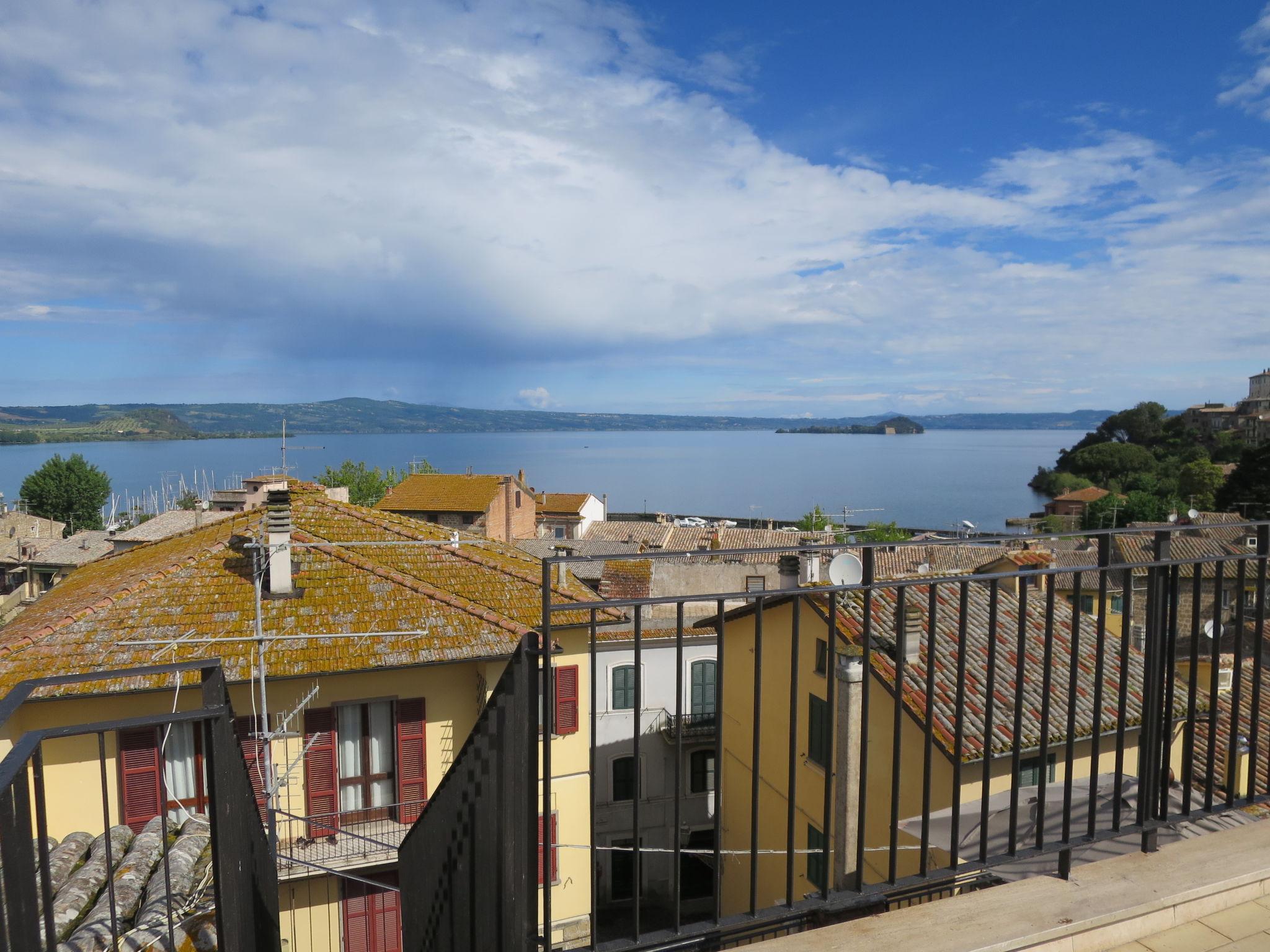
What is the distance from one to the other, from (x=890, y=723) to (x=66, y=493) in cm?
7459

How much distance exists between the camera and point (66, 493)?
64625 millimetres

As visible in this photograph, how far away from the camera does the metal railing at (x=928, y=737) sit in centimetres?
221

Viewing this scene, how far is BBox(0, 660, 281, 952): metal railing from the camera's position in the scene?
1.49m

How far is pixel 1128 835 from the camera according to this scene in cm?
287

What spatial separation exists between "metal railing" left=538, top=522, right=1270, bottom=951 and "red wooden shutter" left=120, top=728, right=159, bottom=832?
483 cm

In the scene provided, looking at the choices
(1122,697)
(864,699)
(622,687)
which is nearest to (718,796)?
(864,699)

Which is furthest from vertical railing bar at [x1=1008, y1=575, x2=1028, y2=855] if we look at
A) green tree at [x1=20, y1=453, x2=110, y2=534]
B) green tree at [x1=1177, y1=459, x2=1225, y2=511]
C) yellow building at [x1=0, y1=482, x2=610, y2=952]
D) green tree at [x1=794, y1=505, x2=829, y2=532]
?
green tree at [x1=20, y1=453, x2=110, y2=534]

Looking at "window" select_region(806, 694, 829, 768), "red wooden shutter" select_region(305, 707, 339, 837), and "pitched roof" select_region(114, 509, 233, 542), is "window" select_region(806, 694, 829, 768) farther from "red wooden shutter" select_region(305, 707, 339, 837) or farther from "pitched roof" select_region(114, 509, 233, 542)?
"pitched roof" select_region(114, 509, 233, 542)

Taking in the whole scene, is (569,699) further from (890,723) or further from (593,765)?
(593,765)

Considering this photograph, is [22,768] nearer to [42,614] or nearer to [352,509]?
[42,614]

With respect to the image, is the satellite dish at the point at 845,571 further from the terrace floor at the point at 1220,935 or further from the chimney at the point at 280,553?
the chimney at the point at 280,553

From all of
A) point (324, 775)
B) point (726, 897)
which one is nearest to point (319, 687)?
point (324, 775)

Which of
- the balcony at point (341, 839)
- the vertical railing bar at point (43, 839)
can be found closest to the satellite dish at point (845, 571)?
the vertical railing bar at point (43, 839)

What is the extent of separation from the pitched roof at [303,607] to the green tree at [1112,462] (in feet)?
270
